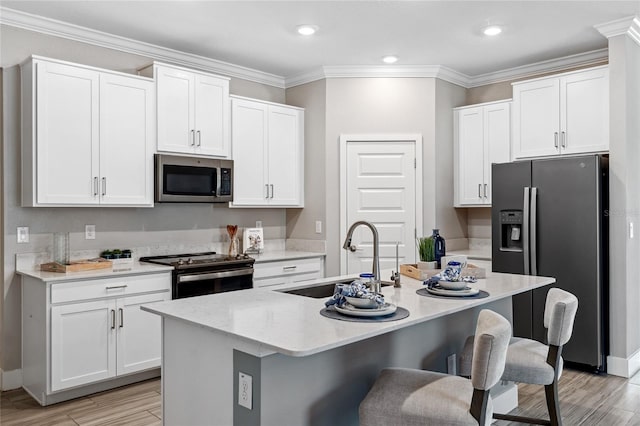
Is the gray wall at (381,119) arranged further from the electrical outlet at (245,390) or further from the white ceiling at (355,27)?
the electrical outlet at (245,390)

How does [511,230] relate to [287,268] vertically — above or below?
above

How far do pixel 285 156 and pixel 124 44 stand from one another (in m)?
1.78

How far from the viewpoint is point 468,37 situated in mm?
4141

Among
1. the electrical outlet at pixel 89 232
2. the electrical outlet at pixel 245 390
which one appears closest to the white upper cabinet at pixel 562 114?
the electrical outlet at pixel 245 390

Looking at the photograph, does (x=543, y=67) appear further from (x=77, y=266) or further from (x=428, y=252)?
(x=77, y=266)

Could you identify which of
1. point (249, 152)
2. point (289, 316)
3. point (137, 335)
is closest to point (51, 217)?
point (137, 335)

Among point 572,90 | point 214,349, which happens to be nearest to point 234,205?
point 214,349

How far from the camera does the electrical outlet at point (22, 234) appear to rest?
11.9ft

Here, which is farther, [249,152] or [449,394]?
[249,152]

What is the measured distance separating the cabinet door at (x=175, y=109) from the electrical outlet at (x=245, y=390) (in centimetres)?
267

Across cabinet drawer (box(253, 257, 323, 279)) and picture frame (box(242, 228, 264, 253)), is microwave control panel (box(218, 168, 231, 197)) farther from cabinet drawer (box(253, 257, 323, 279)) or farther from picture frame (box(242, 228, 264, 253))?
cabinet drawer (box(253, 257, 323, 279))

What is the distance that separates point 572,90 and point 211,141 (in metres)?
3.12

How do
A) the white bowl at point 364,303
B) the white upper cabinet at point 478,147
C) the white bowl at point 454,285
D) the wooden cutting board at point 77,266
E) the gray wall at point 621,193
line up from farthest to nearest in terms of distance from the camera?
the white upper cabinet at point 478,147 < the gray wall at point 621,193 < the wooden cutting board at point 77,266 < the white bowl at point 454,285 < the white bowl at point 364,303

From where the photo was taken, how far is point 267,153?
16.2 ft
